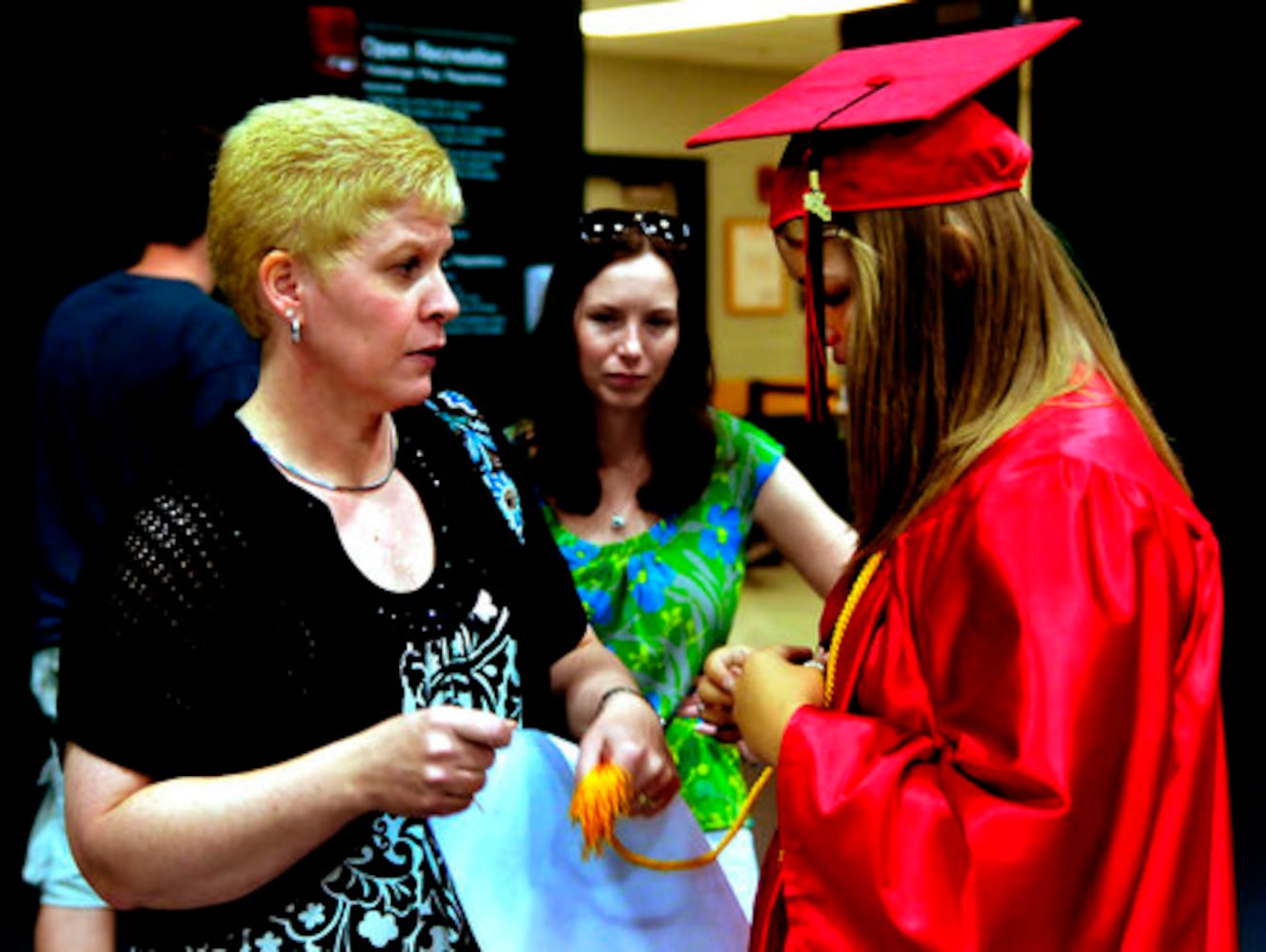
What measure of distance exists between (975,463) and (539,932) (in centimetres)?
71

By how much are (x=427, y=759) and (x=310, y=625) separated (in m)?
0.26

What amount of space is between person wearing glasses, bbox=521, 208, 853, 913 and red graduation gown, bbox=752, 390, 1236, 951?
1.02 meters

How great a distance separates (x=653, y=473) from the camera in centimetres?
267

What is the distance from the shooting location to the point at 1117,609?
Answer: 1.33 metres

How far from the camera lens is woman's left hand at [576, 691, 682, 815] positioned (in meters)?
1.71

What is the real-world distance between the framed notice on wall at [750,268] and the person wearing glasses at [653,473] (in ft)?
35.4

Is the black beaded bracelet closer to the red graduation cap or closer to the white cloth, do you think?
the white cloth

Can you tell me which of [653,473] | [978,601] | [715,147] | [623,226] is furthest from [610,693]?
[715,147]

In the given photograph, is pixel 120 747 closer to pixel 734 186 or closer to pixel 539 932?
pixel 539 932

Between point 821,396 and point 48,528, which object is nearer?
point 821,396

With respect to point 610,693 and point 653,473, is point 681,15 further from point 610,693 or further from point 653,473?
point 610,693

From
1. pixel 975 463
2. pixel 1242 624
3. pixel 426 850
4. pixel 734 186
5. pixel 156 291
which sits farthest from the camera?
pixel 734 186

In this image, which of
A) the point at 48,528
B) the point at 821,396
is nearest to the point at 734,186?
the point at 48,528

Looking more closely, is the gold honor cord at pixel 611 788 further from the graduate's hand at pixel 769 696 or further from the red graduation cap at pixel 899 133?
the red graduation cap at pixel 899 133
